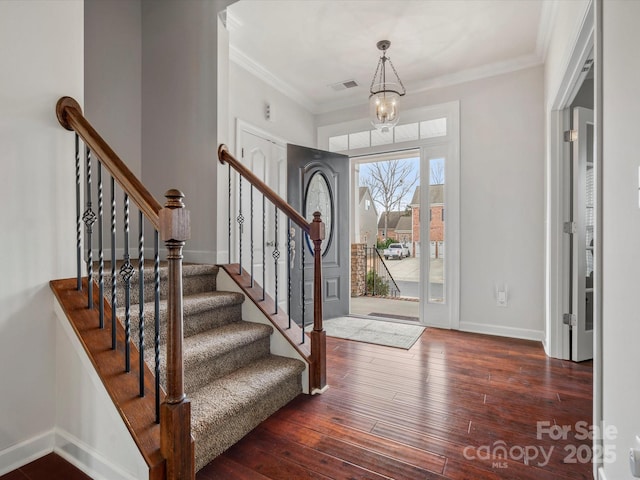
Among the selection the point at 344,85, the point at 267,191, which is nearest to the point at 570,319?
the point at 267,191

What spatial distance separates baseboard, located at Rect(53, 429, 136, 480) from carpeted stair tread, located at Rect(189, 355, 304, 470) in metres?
0.32

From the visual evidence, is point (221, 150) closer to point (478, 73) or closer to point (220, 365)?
point (220, 365)

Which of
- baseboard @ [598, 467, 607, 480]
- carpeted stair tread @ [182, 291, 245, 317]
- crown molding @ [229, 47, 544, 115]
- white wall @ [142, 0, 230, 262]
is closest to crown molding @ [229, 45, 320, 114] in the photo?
crown molding @ [229, 47, 544, 115]

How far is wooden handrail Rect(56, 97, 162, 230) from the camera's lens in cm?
135

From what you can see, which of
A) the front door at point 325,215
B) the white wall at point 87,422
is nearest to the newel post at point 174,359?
the white wall at point 87,422

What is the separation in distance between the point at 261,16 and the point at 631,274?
119 inches

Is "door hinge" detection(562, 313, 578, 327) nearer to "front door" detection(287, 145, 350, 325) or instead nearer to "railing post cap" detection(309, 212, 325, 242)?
"railing post cap" detection(309, 212, 325, 242)

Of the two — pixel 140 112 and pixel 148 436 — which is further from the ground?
pixel 140 112

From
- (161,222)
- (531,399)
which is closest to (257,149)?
(161,222)

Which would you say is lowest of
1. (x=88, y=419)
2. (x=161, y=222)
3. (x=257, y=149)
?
(x=88, y=419)

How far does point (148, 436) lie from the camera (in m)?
1.30

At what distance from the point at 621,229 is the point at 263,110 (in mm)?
3393

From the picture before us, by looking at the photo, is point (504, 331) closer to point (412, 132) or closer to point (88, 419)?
point (412, 132)

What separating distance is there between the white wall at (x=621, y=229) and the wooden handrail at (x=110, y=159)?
168 centimetres
